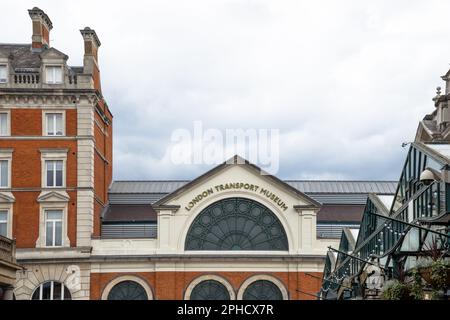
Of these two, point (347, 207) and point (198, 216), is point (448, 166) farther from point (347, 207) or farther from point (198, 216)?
point (347, 207)

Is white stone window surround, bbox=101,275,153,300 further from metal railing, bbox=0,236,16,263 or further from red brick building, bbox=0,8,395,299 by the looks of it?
metal railing, bbox=0,236,16,263

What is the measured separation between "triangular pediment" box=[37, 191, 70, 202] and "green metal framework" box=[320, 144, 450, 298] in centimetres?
2844

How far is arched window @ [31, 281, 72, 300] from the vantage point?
60.5m

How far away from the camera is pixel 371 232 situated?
3803 cm

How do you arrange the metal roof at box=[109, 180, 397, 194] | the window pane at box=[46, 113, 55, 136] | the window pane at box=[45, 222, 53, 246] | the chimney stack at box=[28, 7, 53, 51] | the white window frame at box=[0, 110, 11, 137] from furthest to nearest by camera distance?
the metal roof at box=[109, 180, 397, 194] → the chimney stack at box=[28, 7, 53, 51] → the window pane at box=[46, 113, 55, 136] → the white window frame at box=[0, 110, 11, 137] → the window pane at box=[45, 222, 53, 246]

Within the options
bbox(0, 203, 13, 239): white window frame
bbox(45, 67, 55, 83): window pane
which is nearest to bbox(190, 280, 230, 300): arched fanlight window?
bbox(0, 203, 13, 239): white window frame

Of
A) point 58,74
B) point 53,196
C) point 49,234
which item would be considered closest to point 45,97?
point 58,74

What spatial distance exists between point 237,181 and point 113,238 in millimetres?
9180

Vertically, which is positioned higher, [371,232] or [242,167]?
[242,167]

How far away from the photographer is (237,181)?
6225 centimetres

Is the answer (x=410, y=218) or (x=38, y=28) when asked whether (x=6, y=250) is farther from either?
(x=38, y=28)

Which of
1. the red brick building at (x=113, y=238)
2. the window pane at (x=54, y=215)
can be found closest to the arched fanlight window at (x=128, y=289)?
the red brick building at (x=113, y=238)

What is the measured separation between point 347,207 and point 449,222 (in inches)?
1753
